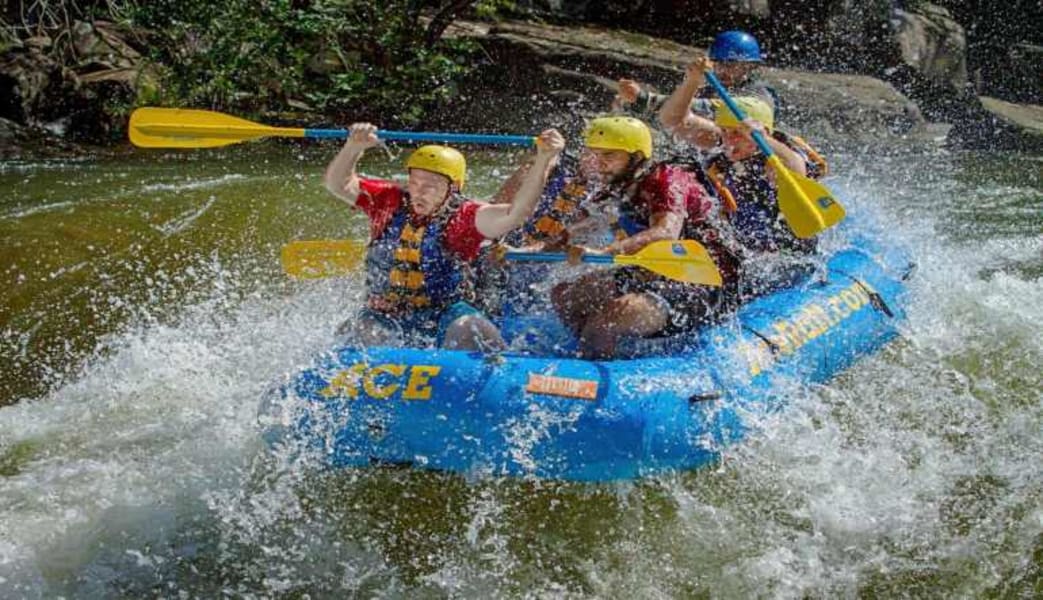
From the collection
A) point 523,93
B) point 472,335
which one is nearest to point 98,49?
point 523,93

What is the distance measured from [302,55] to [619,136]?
680 cm

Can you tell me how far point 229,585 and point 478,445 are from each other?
0.99 m

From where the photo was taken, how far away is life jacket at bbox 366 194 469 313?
4359mm

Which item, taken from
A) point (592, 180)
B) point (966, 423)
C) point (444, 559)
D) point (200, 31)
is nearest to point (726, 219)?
point (592, 180)

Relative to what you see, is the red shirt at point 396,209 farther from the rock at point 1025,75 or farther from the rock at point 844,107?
the rock at point 1025,75

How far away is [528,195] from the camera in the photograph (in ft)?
13.6

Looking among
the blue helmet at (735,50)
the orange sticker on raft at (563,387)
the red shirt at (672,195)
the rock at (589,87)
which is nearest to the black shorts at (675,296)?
the red shirt at (672,195)

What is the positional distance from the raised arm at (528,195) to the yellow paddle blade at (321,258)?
0.95m

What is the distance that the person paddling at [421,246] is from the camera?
14.1 ft

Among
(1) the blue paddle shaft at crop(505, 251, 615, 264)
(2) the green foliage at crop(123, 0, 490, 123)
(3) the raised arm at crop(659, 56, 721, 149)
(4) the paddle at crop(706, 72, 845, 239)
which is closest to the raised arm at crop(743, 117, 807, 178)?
(4) the paddle at crop(706, 72, 845, 239)

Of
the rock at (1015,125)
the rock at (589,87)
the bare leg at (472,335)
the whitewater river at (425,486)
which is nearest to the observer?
the whitewater river at (425,486)

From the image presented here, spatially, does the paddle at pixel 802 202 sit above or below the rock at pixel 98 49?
above

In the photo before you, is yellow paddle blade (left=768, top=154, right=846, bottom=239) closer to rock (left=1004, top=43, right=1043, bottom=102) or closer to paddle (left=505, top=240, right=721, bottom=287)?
paddle (left=505, top=240, right=721, bottom=287)

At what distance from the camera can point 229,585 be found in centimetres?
361
